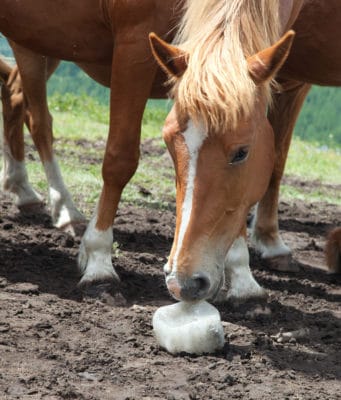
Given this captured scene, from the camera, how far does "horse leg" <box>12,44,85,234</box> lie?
656 centimetres

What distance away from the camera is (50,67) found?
7.40 meters

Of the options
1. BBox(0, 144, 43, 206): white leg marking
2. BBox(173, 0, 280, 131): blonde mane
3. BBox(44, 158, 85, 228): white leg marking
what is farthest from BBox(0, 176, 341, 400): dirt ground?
BBox(173, 0, 280, 131): blonde mane

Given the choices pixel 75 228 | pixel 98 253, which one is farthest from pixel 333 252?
pixel 75 228

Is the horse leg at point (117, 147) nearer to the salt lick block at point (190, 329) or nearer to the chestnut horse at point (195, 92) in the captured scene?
the chestnut horse at point (195, 92)

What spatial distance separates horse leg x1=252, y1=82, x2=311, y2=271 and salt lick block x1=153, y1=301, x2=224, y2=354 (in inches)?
75.9

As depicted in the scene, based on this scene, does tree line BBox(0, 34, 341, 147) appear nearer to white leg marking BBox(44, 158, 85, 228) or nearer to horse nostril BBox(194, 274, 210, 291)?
white leg marking BBox(44, 158, 85, 228)

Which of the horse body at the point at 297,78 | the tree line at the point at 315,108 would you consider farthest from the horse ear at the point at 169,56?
the tree line at the point at 315,108

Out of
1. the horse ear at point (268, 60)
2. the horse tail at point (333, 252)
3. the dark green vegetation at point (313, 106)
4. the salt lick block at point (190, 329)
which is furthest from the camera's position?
the dark green vegetation at point (313, 106)

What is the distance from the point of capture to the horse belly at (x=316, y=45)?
5.27m

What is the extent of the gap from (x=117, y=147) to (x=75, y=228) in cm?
140

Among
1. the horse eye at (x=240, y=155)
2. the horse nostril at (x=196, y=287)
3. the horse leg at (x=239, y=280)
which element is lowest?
the horse leg at (x=239, y=280)

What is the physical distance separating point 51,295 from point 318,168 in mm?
6056

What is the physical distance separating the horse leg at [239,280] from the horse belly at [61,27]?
52.0 inches

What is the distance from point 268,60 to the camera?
4.21m
